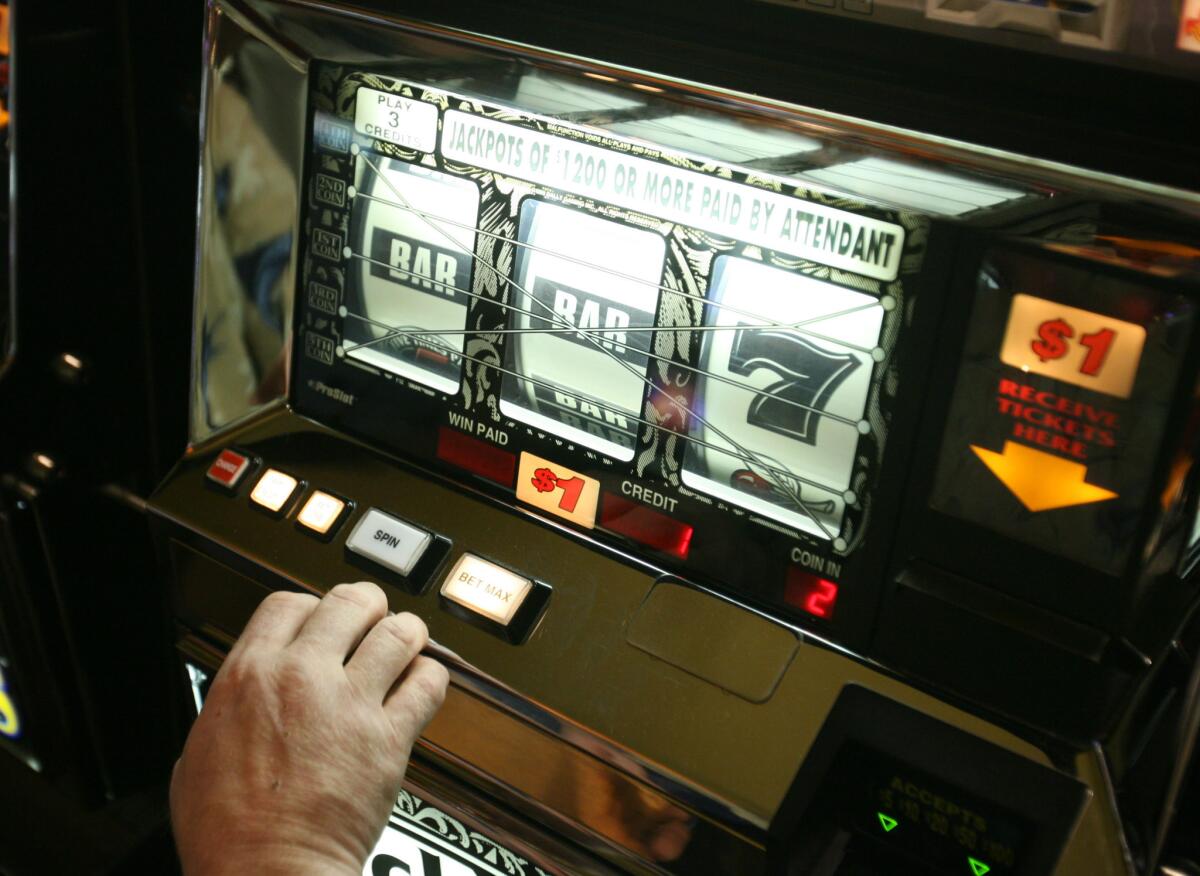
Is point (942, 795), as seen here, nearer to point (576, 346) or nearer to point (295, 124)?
point (576, 346)

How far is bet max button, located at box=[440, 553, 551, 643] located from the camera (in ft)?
4.33

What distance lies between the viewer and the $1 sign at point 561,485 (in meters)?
1.38

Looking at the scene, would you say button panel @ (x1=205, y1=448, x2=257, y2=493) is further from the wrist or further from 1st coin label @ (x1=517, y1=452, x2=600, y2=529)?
the wrist

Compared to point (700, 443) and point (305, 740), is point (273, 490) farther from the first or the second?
point (700, 443)

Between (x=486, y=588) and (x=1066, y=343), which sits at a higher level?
(x=1066, y=343)

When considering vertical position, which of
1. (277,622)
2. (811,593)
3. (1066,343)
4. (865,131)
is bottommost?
(277,622)

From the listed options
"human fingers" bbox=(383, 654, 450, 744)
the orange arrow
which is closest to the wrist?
"human fingers" bbox=(383, 654, 450, 744)

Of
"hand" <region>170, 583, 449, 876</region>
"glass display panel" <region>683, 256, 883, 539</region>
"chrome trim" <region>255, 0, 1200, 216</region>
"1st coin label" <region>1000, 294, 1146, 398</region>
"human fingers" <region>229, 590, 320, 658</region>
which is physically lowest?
"hand" <region>170, 583, 449, 876</region>

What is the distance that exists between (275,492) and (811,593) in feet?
2.21

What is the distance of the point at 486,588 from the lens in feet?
4.42

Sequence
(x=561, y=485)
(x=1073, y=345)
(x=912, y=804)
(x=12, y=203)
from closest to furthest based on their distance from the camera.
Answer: (x=1073, y=345) → (x=912, y=804) → (x=561, y=485) → (x=12, y=203)

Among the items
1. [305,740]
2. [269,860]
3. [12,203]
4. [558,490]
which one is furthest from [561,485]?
[12,203]

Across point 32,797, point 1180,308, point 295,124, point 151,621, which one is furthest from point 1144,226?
point 32,797

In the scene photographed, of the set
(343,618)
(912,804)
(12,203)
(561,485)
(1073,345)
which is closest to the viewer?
(1073,345)
